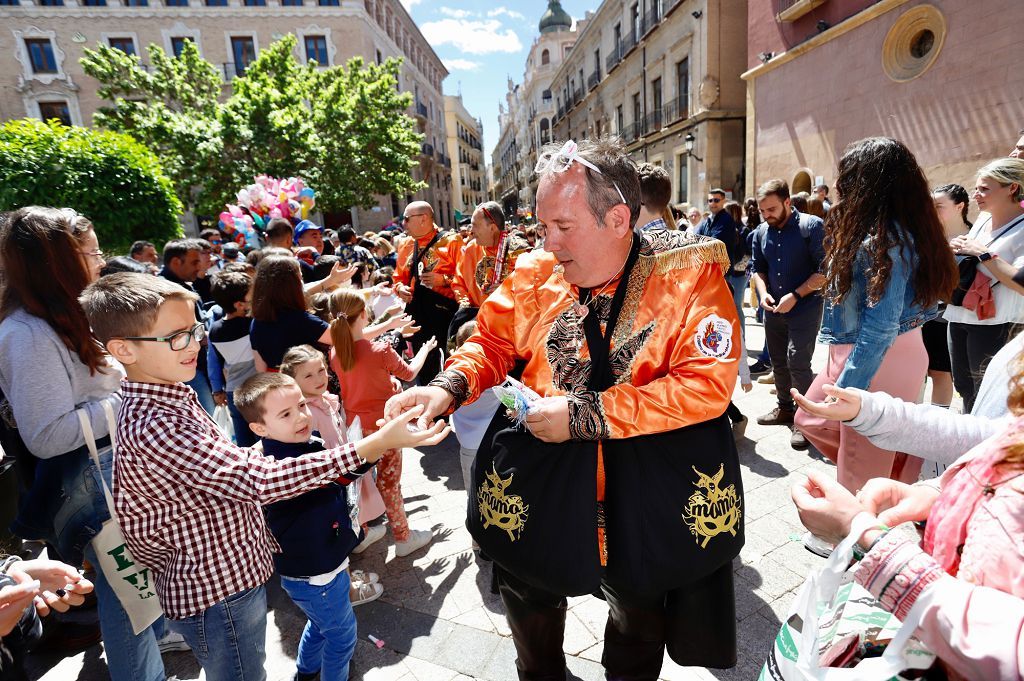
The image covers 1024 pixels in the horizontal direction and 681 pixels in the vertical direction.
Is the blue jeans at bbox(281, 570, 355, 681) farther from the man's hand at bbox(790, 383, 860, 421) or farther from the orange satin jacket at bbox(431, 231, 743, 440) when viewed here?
the man's hand at bbox(790, 383, 860, 421)

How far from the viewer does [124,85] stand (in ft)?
69.3

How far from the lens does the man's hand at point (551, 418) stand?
5.06 ft

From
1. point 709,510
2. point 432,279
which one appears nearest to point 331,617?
point 709,510

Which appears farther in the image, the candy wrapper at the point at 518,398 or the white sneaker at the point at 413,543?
the white sneaker at the point at 413,543

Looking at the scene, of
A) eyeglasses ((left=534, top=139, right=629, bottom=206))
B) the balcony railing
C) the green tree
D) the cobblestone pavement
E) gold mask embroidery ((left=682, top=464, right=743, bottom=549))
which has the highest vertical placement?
the balcony railing

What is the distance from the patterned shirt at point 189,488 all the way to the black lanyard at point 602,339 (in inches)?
33.3

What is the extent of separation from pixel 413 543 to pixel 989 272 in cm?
413

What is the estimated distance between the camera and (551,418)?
60.7 inches

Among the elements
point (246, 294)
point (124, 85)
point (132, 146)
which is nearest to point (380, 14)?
point (124, 85)

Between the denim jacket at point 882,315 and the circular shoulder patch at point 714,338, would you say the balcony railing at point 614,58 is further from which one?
the circular shoulder patch at point 714,338

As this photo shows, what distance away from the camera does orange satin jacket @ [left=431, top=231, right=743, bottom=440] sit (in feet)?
5.11

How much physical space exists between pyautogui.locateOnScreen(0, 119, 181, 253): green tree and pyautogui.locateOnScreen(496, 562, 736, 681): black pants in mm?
8291

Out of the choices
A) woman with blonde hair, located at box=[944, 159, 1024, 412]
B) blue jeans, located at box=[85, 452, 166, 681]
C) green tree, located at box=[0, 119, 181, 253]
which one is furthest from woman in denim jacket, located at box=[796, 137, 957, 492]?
green tree, located at box=[0, 119, 181, 253]

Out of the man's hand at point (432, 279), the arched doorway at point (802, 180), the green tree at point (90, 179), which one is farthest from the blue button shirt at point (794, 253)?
the arched doorway at point (802, 180)
